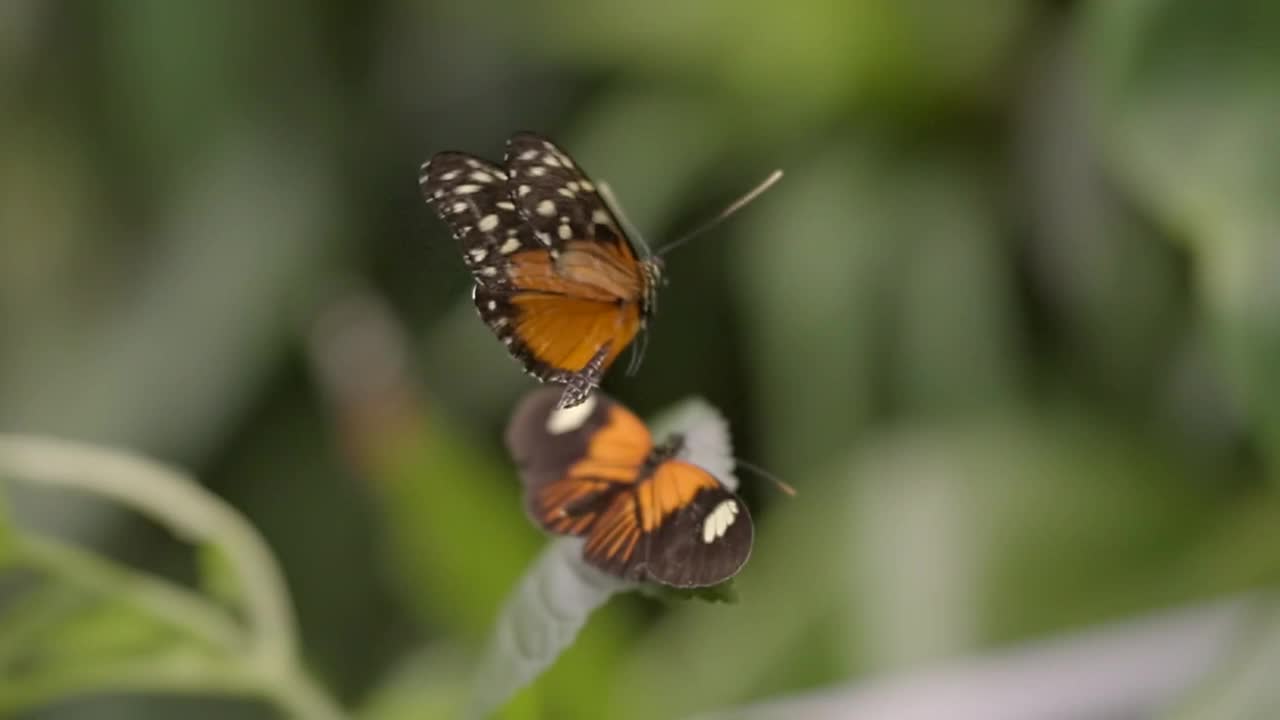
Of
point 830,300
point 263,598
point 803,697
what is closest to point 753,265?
point 830,300

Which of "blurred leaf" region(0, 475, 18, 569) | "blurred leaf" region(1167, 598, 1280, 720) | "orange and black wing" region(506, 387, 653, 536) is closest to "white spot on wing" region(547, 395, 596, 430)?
"orange and black wing" region(506, 387, 653, 536)

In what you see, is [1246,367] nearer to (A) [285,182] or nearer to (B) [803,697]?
→ (B) [803,697]

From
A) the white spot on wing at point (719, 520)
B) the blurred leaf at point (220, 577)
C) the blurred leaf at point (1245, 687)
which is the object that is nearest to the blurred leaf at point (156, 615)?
the blurred leaf at point (220, 577)

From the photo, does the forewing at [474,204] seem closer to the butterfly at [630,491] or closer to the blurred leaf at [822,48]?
the butterfly at [630,491]

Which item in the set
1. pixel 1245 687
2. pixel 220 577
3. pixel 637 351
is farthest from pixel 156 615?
pixel 1245 687

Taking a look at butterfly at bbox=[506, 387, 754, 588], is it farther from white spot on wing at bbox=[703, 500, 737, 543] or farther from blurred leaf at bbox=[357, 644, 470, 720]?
blurred leaf at bbox=[357, 644, 470, 720]

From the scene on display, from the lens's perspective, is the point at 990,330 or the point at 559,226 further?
the point at 990,330
